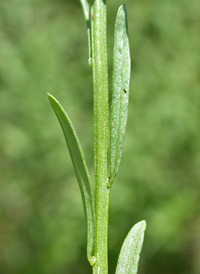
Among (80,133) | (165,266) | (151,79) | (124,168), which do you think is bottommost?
(165,266)

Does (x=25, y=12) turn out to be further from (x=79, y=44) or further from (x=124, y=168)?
(x=124, y=168)

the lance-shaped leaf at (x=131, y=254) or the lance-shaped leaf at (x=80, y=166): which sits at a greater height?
the lance-shaped leaf at (x=80, y=166)

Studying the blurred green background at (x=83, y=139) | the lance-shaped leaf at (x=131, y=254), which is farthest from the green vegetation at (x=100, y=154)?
the blurred green background at (x=83, y=139)

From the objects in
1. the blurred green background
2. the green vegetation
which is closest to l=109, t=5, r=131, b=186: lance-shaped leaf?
the green vegetation

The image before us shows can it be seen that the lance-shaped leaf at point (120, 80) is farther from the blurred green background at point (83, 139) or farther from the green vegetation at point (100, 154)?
the blurred green background at point (83, 139)

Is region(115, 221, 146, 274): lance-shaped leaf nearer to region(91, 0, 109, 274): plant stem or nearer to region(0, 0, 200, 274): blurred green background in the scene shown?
region(91, 0, 109, 274): plant stem

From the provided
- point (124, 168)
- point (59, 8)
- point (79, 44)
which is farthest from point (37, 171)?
point (59, 8)

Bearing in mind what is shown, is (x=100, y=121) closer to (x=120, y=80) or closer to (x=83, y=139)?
(x=120, y=80)

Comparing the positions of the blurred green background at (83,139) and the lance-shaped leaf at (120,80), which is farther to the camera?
the blurred green background at (83,139)
